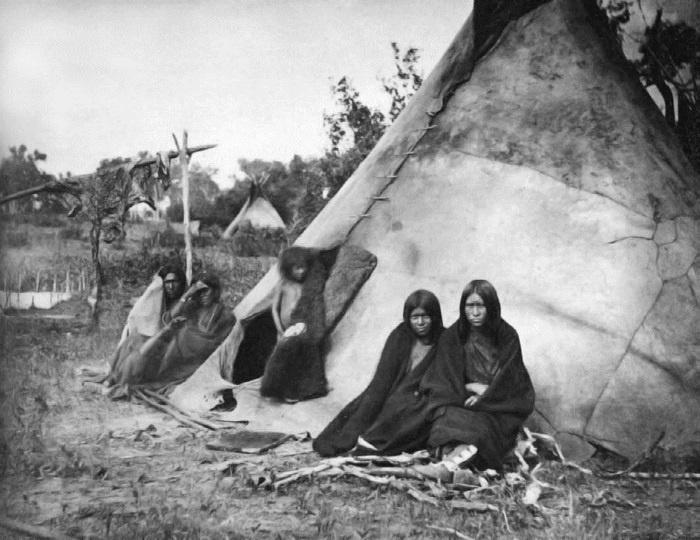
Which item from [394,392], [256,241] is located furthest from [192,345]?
[394,392]

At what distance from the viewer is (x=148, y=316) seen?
585cm

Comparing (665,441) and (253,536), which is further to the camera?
(665,441)

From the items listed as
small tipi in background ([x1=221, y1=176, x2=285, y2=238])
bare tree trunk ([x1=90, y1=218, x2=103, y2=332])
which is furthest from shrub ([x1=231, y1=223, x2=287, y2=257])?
bare tree trunk ([x1=90, y1=218, x2=103, y2=332])

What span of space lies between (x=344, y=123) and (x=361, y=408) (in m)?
2.08

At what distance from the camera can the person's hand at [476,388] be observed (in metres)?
4.00

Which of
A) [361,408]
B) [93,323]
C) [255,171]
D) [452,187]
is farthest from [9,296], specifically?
[452,187]

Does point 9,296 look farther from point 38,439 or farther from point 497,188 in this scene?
point 497,188

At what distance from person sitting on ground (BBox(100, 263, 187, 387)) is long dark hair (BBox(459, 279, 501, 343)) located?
251 centimetres

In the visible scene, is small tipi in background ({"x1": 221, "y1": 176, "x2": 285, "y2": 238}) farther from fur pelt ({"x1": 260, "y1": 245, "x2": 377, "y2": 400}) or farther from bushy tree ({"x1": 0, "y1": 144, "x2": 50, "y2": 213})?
bushy tree ({"x1": 0, "y1": 144, "x2": 50, "y2": 213})

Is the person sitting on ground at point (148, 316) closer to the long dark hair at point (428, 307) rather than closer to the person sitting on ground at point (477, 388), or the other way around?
the long dark hair at point (428, 307)

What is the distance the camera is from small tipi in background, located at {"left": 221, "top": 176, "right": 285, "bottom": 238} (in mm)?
6227

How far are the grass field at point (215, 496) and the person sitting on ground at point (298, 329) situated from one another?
528mm

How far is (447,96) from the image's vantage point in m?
5.03

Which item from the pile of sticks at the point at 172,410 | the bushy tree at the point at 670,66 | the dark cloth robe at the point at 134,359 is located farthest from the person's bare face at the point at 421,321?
the dark cloth robe at the point at 134,359
